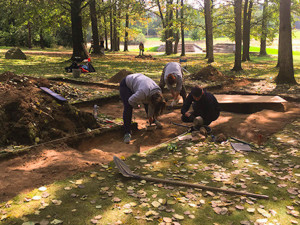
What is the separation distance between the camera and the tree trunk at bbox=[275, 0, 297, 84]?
11.9 metres

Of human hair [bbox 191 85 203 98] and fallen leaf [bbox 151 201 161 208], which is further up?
human hair [bbox 191 85 203 98]

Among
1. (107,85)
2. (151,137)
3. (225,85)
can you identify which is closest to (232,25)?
(225,85)

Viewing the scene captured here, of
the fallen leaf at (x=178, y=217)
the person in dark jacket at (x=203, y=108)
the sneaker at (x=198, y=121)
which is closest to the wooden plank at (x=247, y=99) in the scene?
the person in dark jacket at (x=203, y=108)

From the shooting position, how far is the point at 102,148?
19.4 ft

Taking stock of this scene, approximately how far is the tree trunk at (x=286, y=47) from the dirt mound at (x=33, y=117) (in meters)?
9.15

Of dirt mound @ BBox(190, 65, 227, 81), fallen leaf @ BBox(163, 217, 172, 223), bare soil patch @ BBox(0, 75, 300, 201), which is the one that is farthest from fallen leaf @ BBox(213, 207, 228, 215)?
dirt mound @ BBox(190, 65, 227, 81)

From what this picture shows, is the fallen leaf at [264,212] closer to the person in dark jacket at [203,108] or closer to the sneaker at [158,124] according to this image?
the person in dark jacket at [203,108]

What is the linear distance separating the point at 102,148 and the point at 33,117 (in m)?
1.50

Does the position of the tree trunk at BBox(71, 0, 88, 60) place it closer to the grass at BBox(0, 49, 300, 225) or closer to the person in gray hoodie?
the person in gray hoodie

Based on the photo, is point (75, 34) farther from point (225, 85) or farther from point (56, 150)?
point (56, 150)

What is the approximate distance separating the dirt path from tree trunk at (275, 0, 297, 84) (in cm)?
361

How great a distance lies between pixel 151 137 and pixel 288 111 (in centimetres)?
444

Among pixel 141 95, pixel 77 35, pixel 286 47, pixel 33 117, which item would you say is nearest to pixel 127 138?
pixel 141 95

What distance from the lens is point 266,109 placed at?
852 centimetres
